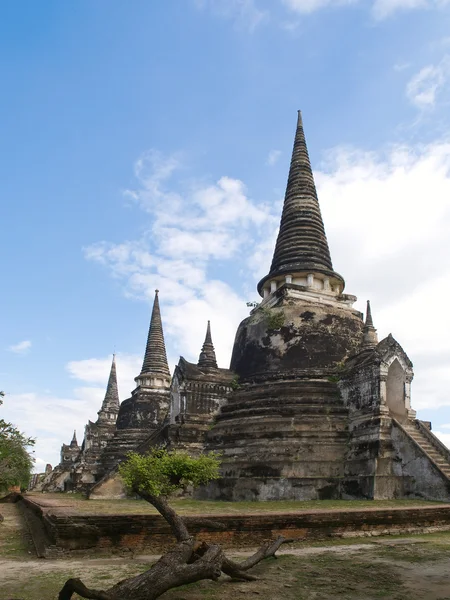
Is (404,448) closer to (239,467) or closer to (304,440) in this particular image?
(304,440)

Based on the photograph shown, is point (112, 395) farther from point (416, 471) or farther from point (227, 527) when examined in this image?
point (227, 527)

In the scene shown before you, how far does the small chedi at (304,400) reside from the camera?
52.6 ft

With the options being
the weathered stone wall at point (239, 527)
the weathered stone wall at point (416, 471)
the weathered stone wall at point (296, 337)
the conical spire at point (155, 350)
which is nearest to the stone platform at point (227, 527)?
the weathered stone wall at point (239, 527)

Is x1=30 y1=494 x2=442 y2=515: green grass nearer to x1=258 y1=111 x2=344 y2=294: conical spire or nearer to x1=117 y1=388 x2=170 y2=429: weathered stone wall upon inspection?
x1=258 y1=111 x2=344 y2=294: conical spire

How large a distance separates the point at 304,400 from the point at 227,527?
31.3 feet

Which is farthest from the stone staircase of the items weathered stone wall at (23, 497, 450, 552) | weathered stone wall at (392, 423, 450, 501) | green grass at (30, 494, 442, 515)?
weathered stone wall at (23, 497, 450, 552)

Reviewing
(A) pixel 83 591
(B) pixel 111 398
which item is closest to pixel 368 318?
(A) pixel 83 591

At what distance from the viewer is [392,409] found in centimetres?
1842

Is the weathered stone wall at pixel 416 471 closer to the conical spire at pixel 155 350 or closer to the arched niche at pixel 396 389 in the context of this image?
the arched niche at pixel 396 389

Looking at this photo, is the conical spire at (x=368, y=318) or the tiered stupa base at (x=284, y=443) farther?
the conical spire at (x=368, y=318)

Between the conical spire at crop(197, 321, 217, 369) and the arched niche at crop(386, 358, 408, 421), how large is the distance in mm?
9368

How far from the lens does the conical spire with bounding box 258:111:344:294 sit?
23828 mm

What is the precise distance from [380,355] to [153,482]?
11.4 metres

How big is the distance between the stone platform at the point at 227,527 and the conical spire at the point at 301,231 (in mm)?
13470
